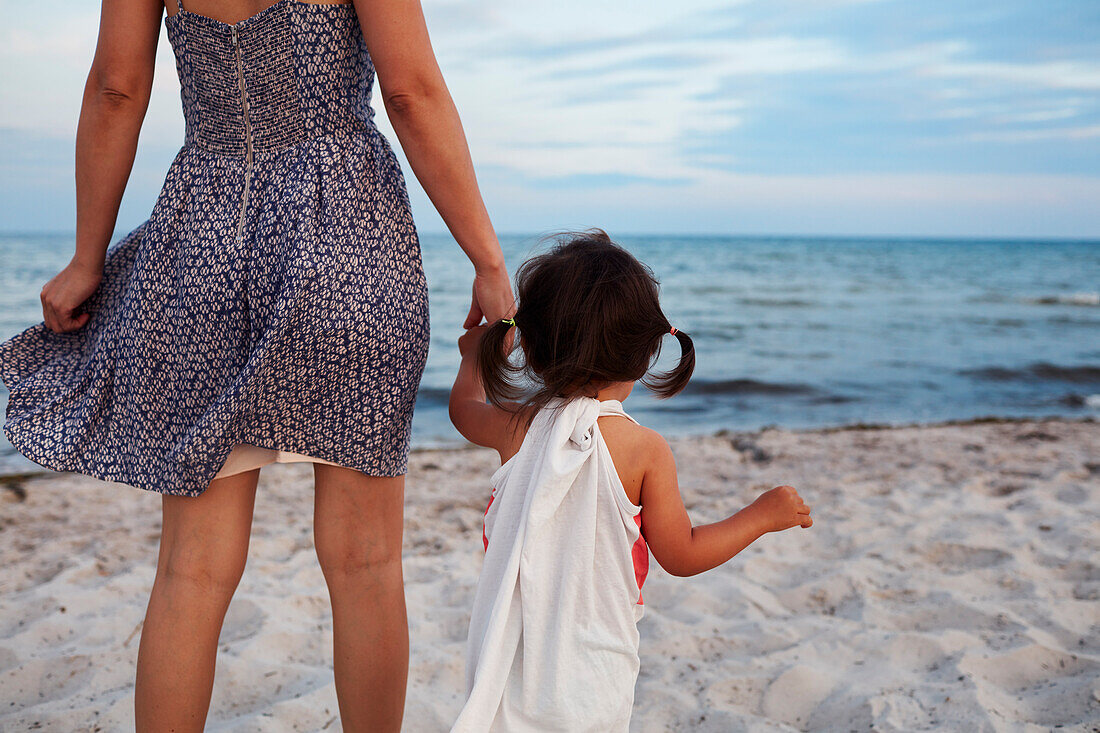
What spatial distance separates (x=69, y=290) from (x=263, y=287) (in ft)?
1.63

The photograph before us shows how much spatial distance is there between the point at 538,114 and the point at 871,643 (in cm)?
1041

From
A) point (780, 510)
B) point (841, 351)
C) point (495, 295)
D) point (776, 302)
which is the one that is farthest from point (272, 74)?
point (776, 302)

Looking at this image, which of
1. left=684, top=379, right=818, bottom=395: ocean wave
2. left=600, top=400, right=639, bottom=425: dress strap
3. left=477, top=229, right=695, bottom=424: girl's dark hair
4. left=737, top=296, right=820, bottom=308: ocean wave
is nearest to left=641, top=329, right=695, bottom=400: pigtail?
left=477, top=229, right=695, bottom=424: girl's dark hair

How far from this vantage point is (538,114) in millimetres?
11820

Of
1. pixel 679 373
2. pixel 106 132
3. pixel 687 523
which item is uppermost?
pixel 106 132

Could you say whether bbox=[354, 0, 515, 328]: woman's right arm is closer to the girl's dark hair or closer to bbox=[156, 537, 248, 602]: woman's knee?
the girl's dark hair

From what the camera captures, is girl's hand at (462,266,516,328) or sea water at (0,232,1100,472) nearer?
girl's hand at (462,266,516,328)

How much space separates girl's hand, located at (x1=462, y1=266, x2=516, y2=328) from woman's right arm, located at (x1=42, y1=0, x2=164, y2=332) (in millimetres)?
727

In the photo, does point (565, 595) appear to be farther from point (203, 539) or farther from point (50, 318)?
point (50, 318)

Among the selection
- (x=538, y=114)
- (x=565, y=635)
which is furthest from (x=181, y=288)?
(x=538, y=114)

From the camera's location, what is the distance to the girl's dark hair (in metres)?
1.46

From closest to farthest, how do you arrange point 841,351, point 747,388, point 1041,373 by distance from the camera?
point 747,388 < point 1041,373 < point 841,351

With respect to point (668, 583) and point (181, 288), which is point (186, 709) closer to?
point (181, 288)

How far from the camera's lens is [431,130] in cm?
147
